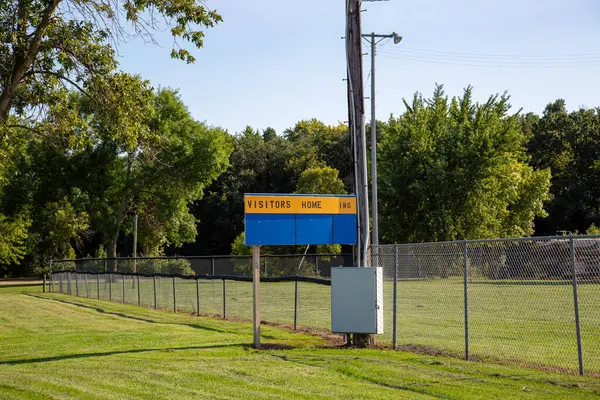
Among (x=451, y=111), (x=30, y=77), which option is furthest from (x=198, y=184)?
(x=30, y=77)

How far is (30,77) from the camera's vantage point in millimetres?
18547

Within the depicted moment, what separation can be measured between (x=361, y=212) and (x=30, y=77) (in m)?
9.47

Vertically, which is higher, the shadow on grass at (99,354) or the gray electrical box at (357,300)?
the gray electrical box at (357,300)

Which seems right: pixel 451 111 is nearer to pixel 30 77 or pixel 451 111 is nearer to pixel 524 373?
pixel 30 77

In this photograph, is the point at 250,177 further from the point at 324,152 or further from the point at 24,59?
the point at 24,59

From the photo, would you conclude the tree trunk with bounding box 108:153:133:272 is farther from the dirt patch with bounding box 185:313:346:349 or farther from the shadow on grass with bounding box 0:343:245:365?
the shadow on grass with bounding box 0:343:245:365

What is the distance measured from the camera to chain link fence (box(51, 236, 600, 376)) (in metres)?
11.9

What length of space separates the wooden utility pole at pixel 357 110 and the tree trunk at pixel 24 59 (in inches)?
261

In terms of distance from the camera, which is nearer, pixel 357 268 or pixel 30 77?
pixel 357 268

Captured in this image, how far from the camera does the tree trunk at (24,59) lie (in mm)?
16250

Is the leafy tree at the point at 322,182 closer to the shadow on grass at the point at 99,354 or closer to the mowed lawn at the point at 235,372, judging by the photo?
the mowed lawn at the point at 235,372

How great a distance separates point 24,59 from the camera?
663 inches

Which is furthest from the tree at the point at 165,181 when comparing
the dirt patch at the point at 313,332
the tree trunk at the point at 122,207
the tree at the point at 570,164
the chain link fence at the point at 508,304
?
the chain link fence at the point at 508,304

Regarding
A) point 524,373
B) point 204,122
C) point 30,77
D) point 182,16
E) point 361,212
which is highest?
point 204,122
